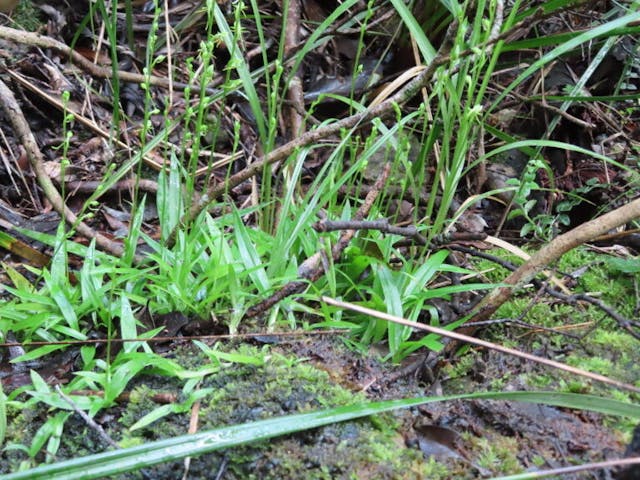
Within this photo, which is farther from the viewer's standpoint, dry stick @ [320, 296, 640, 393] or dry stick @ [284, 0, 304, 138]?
dry stick @ [284, 0, 304, 138]

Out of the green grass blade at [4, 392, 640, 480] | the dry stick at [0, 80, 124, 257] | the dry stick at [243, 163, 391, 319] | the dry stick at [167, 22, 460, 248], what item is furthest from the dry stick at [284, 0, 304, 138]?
the green grass blade at [4, 392, 640, 480]

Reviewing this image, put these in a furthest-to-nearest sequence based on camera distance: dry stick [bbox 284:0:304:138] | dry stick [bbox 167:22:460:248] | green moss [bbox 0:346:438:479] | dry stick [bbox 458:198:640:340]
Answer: dry stick [bbox 284:0:304:138] → dry stick [bbox 167:22:460:248] → dry stick [bbox 458:198:640:340] → green moss [bbox 0:346:438:479]

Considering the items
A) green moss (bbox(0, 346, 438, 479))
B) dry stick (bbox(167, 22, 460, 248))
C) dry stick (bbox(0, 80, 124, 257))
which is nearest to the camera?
green moss (bbox(0, 346, 438, 479))

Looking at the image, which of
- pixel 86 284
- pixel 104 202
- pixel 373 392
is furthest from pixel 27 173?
pixel 373 392

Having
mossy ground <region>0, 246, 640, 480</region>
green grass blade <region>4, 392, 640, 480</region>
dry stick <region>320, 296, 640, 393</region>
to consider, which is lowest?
mossy ground <region>0, 246, 640, 480</region>

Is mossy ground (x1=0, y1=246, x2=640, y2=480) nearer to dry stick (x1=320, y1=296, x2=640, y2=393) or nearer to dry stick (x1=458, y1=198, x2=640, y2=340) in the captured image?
dry stick (x1=458, y1=198, x2=640, y2=340)

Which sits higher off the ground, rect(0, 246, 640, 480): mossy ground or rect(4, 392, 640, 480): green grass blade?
rect(4, 392, 640, 480): green grass blade

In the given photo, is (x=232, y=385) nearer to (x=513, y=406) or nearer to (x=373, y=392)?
(x=373, y=392)

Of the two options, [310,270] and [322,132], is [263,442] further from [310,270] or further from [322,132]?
[322,132]
